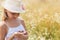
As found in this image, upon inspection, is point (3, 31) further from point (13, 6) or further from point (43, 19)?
point (43, 19)

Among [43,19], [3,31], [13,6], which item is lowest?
[43,19]

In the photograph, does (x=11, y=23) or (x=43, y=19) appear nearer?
(x=11, y=23)

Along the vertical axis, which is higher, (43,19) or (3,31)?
(3,31)

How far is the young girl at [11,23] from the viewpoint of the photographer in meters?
1.54

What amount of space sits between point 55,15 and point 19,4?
4.33 feet

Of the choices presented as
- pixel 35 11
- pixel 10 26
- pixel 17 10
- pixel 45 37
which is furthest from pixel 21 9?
pixel 35 11

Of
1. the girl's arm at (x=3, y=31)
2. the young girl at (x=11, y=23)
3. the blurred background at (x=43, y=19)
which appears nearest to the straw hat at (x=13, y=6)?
the young girl at (x=11, y=23)

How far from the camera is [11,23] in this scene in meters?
1.60

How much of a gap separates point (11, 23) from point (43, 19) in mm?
1273

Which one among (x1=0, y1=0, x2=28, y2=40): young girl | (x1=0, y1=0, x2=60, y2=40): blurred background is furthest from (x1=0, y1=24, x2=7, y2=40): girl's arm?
(x1=0, y1=0, x2=60, y2=40): blurred background

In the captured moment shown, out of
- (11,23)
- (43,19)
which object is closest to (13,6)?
(11,23)

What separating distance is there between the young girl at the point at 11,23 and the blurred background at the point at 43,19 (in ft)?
3.44

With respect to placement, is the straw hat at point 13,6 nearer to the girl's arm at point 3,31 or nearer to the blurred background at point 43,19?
the girl's arm at point 3,31

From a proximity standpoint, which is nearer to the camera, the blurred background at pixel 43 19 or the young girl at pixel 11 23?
the young girl at pixel 11 23
